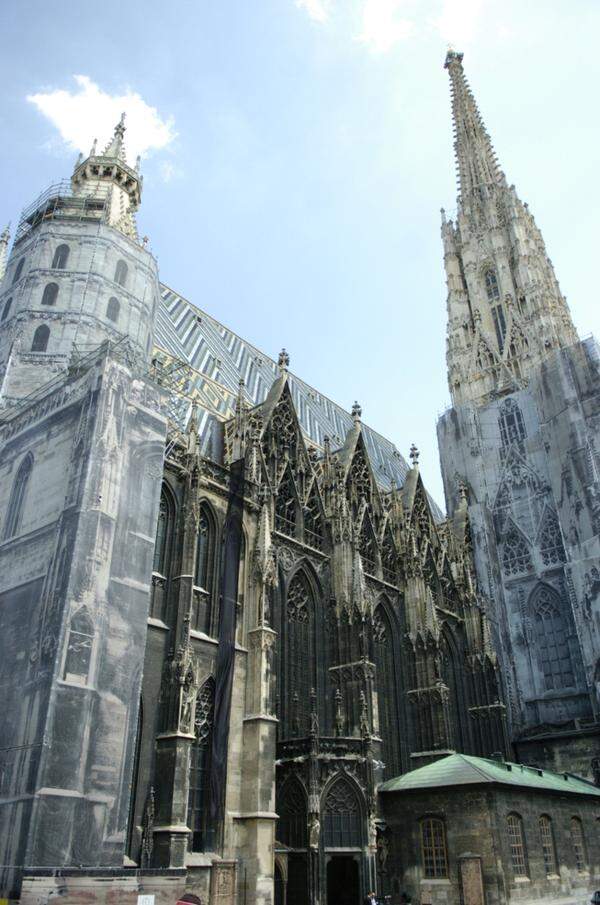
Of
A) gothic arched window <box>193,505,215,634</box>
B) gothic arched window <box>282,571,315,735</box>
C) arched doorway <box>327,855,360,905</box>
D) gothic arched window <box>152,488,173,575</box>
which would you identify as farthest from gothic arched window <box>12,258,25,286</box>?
arched doorway <box>327,855,360,905</box>

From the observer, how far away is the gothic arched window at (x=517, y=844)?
24.1m

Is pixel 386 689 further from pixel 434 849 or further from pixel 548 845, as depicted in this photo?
pixel 548 845

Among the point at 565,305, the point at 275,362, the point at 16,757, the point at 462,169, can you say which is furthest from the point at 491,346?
the point at 16,757

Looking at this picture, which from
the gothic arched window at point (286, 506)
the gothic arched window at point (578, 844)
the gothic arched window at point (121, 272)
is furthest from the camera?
the gothic arched window at point (121, 272)

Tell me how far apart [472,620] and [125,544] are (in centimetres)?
2364

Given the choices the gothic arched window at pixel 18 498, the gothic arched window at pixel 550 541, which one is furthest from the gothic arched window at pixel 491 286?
the gothic arched window at pixel 18 498

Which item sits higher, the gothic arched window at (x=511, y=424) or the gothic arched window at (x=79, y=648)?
the gothic arched window at (x=511, y=424)

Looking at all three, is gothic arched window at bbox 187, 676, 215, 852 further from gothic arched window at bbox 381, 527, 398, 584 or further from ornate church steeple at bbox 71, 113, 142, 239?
ornate church steeple at bbox 71, 113, 142, 239

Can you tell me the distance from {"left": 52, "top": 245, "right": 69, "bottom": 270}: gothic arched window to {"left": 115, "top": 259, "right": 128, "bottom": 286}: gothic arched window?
2031mm

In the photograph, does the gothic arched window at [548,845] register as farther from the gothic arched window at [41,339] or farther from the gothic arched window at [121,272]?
the gothic arched window at [121,272]

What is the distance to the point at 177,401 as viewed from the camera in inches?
1144

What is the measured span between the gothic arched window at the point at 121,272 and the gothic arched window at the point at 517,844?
24737mm

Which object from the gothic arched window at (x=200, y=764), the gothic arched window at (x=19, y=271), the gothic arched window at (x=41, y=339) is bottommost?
the gothic arched window at (x=200, y=764)

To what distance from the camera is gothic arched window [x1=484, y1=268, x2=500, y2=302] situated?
53281mm
